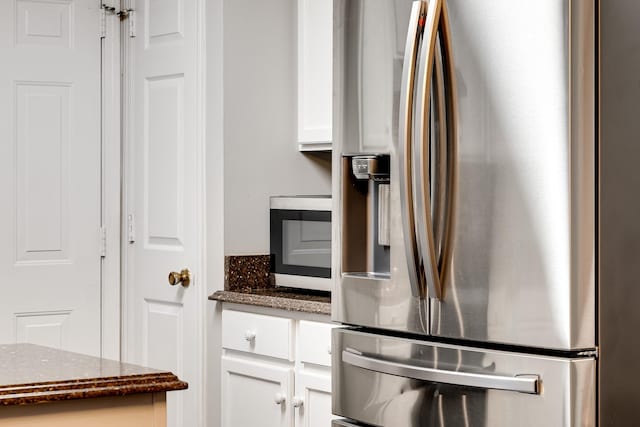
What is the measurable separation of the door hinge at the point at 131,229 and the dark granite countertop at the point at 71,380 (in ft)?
6.22

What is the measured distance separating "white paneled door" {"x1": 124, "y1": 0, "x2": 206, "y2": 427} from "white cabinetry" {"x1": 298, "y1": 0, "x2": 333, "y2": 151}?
1.25ft

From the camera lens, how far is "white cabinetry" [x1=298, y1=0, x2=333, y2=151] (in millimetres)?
3406

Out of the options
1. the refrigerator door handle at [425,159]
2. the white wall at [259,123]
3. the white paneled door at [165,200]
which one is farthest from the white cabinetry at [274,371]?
the refrigerator door handle at [425,159]

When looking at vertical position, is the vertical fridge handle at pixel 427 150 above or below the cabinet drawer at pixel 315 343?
above

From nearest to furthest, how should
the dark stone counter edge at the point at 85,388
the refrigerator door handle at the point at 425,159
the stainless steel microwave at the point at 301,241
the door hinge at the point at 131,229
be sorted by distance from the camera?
the dark stone counter edge at the point at 85,388, the refrigerator door handle at the point at 425,159, the stainless steel microwave at the point at 301,241, the door hinge at the point at 131,229

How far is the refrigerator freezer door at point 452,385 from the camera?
5.94ft

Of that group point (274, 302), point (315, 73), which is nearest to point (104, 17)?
point (315, 73)

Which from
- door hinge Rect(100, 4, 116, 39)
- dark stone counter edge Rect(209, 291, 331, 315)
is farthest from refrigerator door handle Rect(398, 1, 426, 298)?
door hinge Rect(100, 4, 116, 39)

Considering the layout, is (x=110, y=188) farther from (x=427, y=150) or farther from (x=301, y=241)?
(x=427, y=150)

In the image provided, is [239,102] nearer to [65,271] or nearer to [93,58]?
[93,58]

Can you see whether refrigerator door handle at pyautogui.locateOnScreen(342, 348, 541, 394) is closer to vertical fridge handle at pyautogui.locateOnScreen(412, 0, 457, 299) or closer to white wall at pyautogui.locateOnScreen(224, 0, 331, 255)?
vertical fridge handle at pyautogui.locateOnScreen(412, 0, 457, 299)

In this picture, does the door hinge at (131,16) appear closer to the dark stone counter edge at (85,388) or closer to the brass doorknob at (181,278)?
the brass doorknob at (181,278)

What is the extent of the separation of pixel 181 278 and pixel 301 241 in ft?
1.63

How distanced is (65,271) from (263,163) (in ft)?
2.91
